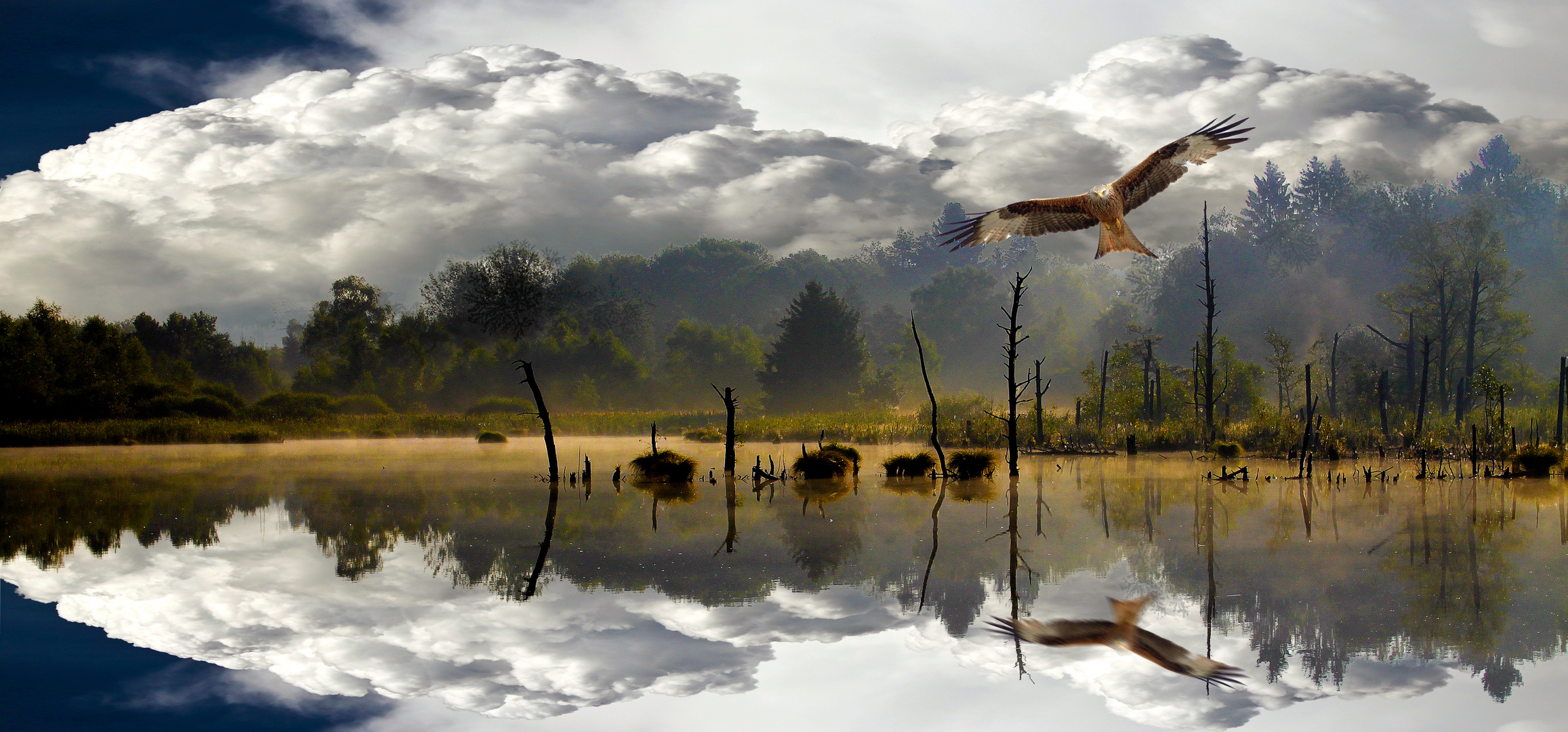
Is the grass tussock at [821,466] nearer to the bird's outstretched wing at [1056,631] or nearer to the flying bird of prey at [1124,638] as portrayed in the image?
the flying bird of prey at [1124,638]

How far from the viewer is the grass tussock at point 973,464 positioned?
20.7 meters

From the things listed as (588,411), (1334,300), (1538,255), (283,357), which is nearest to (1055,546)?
Result: (588,411)

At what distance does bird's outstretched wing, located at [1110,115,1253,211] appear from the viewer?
13094 mm

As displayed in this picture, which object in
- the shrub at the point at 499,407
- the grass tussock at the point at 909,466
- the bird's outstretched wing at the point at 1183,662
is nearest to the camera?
the bird's outstretched wing at the point at 1183,662

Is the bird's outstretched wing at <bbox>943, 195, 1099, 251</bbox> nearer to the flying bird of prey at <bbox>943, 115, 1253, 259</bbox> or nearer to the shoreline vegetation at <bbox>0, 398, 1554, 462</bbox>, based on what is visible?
the flying bird of prey at <bbox>943, 115, 1253, 259</bbox>

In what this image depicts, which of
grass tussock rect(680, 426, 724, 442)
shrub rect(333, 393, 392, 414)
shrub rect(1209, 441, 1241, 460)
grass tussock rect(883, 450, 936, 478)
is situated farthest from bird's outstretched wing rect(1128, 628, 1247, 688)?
shrub rect(333, 393, 392, 414)

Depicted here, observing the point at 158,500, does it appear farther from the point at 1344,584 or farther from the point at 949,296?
the point at 949,296

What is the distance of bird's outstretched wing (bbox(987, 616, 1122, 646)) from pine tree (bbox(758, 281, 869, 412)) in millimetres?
45751

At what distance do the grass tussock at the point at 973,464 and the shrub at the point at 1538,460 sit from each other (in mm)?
11691

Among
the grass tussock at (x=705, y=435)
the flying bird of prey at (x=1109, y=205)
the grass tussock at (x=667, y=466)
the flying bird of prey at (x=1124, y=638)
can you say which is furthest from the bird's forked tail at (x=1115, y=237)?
the grass tussock at (x=705, y=435)

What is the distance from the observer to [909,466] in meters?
21.4

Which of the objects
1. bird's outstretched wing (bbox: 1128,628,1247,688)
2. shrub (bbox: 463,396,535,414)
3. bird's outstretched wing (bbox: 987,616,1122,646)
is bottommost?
bird's outstretched wing (bbox: 1128,628,1247,688)

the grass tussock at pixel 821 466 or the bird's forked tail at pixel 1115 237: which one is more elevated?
the bird's forked tail at pixel 1115 237

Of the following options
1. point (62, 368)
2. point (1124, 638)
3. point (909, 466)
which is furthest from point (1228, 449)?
point (62, 368)
